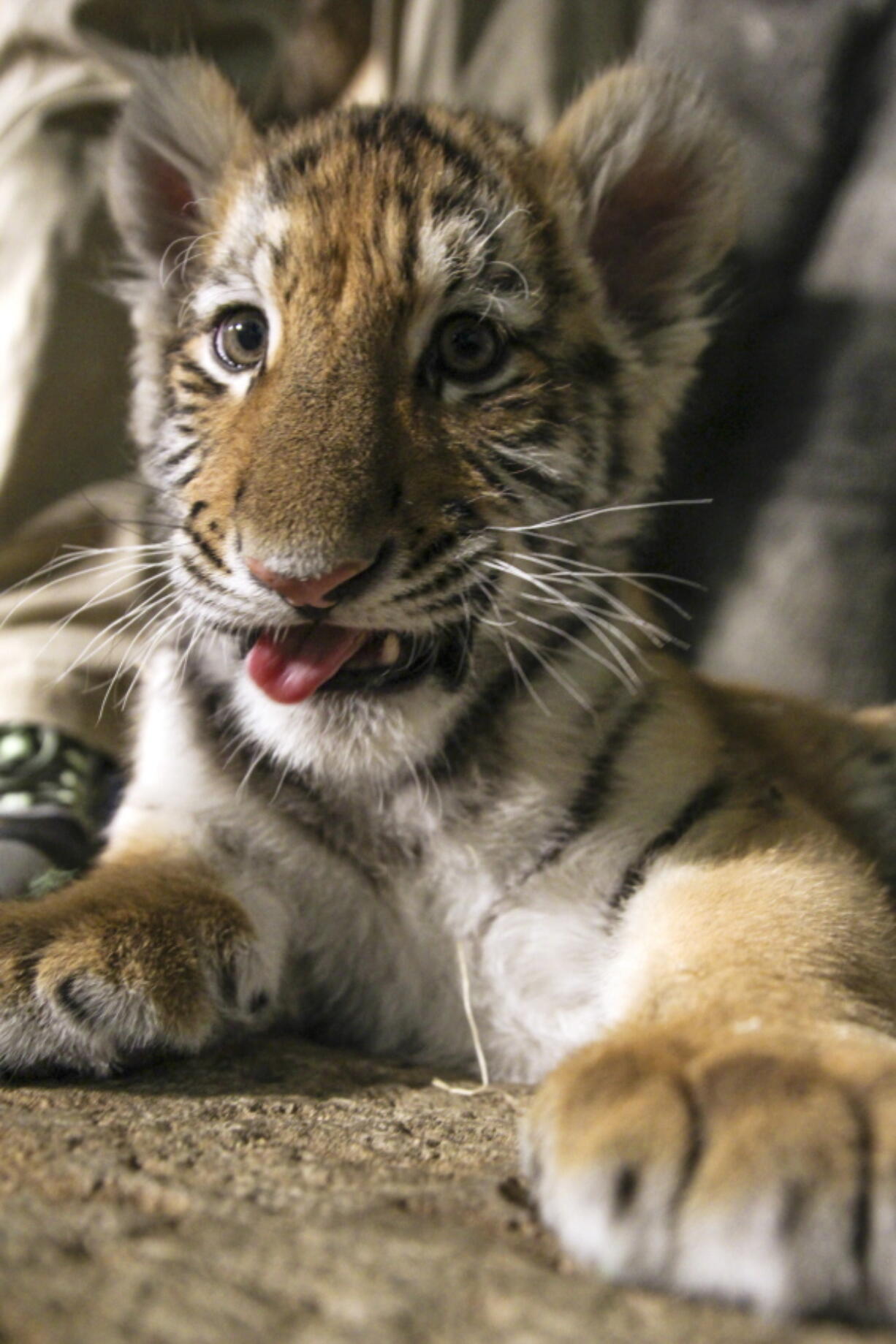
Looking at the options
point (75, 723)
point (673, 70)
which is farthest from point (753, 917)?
point (75, 723)

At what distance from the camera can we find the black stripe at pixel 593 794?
1.20 m

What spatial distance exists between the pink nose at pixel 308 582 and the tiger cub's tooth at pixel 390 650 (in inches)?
4.0

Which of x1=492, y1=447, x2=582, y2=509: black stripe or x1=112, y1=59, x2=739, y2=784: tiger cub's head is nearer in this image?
x1=112, y1=59, x2=739, y2=784: tiger cub's head

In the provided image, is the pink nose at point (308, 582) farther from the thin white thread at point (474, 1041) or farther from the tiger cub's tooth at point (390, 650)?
the thin white thread at point (474, 1041)

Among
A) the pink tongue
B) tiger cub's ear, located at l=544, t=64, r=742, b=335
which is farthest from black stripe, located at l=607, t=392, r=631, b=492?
the pink tongue

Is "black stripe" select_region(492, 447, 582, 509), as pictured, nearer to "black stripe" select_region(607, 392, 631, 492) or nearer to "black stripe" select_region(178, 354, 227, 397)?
"black stripe" select_region(607, 392, 631, 492)

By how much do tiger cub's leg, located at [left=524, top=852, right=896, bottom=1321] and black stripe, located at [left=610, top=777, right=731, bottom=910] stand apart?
0.94ft

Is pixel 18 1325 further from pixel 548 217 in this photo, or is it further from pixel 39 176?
pixel 39 176

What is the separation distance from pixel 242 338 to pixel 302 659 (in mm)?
374

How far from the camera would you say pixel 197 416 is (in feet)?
4.07

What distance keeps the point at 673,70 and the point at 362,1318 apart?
1272 mm

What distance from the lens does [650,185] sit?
54.2 inches

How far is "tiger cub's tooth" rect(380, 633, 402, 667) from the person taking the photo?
1066 millimetres

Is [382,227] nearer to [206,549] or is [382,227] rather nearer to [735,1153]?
[206,549]
